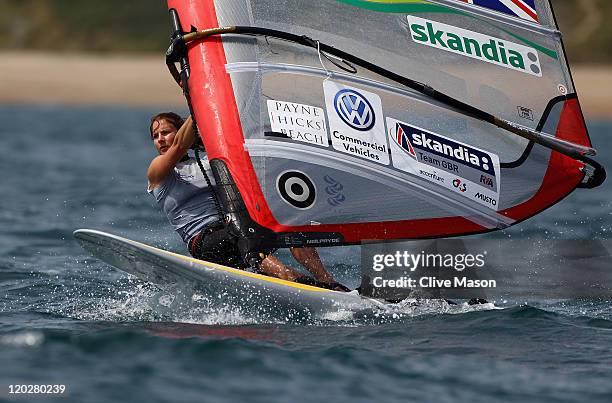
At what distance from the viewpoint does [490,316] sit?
20.2ft

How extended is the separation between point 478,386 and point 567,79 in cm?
232

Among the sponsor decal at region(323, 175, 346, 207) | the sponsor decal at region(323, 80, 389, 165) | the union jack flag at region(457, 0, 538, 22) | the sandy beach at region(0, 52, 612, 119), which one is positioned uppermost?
the sandy beach at region(0, 52, 612, 119)

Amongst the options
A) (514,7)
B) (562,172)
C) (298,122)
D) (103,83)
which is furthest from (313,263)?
(103,83)

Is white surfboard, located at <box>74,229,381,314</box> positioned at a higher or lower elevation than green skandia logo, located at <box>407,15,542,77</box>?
lower

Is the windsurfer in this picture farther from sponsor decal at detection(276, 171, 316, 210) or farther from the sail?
sponsor decal at detection(276, 171, 316, 210)

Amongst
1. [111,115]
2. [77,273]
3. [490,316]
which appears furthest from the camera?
[111,115]

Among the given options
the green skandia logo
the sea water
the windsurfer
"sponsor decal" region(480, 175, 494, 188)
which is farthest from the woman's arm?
"sponsor decal" region(480, 175, 494, 188)

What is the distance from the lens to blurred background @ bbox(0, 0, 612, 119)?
31.6 metres

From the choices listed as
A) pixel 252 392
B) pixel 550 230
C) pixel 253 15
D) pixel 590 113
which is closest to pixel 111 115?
pixel 590 113

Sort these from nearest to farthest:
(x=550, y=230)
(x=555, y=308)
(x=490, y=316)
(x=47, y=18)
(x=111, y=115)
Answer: (x=490, y=316) < (x=555, y=308) < (x=550, y=230) < (x=111, y=115) < (x=47, y=18)

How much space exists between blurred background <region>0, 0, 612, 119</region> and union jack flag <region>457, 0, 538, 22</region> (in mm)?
23372

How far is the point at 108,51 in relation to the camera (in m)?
38.0

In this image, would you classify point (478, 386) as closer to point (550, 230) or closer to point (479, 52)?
point (479, 52)

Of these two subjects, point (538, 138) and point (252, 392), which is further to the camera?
point (538, 138)
